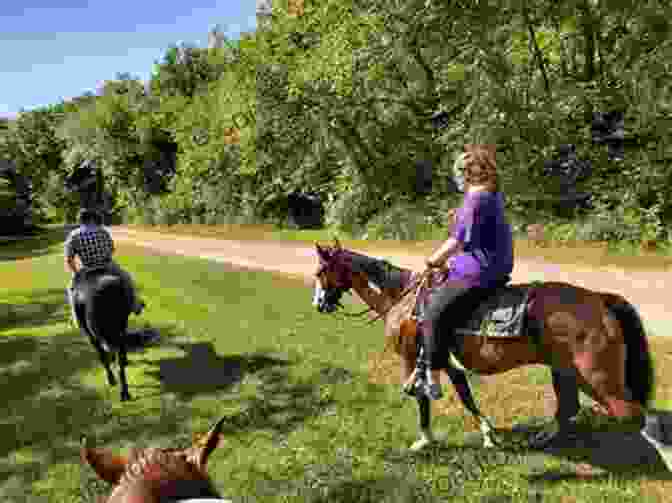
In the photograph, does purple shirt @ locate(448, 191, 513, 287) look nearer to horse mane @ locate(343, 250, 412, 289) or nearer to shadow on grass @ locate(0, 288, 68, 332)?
horse mane @ locate(343, 250, 412, 289)

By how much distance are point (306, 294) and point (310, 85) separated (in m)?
10.6

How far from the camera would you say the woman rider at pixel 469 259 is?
4.93m

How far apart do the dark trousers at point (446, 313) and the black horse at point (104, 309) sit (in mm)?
5580

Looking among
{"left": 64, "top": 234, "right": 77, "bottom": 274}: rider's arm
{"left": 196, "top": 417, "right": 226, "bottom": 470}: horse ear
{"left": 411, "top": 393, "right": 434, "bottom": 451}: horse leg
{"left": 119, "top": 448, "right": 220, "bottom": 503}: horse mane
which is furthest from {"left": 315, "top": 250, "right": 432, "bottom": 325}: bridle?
{"left": 64, "top": 234, "right": 77, "bottom": 274}: rider's arm

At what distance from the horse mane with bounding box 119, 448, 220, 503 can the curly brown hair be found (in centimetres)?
375

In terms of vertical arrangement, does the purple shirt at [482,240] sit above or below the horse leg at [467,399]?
above

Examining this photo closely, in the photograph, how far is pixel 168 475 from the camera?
1.98 meters

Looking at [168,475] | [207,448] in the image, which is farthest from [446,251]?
[168,475]

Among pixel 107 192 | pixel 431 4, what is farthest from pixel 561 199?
pixel 107 192

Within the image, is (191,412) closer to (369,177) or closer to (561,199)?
(561,199)

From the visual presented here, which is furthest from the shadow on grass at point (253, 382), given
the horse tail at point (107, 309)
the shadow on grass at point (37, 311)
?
the shadow on grass at point (37, 311)

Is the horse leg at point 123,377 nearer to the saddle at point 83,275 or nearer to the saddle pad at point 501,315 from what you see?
the saddle at point 83,275

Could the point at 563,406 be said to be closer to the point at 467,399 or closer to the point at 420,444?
the point at 467,399

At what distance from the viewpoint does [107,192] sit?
4900 centimetres
